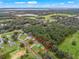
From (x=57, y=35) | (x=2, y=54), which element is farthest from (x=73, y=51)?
(x=2, y=54)

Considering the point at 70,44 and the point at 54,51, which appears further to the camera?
the point at 70,44

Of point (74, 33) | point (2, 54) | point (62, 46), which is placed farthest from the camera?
point (74, 33)

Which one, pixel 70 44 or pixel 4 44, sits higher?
pixel 4 44

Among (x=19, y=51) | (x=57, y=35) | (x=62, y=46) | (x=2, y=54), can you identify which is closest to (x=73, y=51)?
(x=62, y=46)

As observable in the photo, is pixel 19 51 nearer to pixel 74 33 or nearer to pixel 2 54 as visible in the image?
pixel 2 54

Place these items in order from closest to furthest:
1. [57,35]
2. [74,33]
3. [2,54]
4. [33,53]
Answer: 1. [2,54]
2. [33,53]
3. [57,35]
4. [74,33]

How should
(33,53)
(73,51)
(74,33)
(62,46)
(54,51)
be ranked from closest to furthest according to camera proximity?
(33,53) < (54,51) < (73,51) < (62,46) < (74,33)

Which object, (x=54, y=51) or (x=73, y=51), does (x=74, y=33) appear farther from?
(x=54, y=51)

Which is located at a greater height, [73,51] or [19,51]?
[19,51]

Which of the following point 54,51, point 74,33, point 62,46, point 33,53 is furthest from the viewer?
point 74,33
